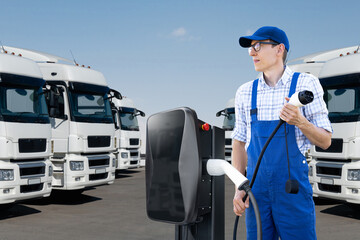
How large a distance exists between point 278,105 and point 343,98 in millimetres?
6801

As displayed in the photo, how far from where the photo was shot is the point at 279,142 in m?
2.20

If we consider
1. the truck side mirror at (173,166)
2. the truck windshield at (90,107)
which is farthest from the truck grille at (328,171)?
the truck side mirror at (173,166)

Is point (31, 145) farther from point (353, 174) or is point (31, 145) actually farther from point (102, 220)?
point (353, 174)

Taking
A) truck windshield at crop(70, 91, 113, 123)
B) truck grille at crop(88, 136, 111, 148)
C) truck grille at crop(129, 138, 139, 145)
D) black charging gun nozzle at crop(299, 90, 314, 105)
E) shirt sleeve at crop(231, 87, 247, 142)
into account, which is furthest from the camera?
truck grille at crop(129, 138, 139, 145)

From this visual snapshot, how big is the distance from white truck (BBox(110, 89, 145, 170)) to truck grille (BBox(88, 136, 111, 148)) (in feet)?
19.3

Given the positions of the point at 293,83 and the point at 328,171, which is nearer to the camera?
the point at 293,83

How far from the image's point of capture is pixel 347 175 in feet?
27.1

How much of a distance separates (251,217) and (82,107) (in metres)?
8.93

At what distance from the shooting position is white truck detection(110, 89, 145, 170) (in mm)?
17406

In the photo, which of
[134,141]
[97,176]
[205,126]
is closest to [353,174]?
[97,176]

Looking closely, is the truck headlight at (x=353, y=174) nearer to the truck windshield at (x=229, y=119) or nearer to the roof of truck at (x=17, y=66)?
the roof of truck at (x=17, y=66)

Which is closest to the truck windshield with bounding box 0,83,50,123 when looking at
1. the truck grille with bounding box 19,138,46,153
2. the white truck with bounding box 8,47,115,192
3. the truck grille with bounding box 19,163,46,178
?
the truck grille with bounding box 19,138,46,153

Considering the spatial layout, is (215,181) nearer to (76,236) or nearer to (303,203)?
(303,203)

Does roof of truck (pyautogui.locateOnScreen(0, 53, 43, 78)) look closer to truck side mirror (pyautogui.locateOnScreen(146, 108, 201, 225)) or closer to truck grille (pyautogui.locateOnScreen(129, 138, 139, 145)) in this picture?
truck side mirror (pyautogui.locateOnScreen(146, 108, 201, 225))
